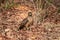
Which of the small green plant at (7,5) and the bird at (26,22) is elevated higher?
the small green plant at (7,5)

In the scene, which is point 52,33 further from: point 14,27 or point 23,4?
point 23,4

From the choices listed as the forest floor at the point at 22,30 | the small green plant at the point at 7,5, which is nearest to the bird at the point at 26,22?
the forest floor at the point at 22,30

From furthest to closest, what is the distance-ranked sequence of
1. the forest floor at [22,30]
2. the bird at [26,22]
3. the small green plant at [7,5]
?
the small green plant at [7,5]
the bird at [26,22]
the forest floor at [22,30]

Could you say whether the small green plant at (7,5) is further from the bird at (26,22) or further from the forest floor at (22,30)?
the bird at (26,22)

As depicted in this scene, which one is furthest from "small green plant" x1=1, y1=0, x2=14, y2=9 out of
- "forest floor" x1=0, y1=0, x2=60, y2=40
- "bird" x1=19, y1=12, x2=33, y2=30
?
"bird" x1=19, y1=12, x2=33, y2=30

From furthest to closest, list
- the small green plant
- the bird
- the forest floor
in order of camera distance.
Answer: the small green plant
the bird
the forest floor

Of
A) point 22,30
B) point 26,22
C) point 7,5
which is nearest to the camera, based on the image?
point 22,30

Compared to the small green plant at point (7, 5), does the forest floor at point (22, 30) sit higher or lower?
lower

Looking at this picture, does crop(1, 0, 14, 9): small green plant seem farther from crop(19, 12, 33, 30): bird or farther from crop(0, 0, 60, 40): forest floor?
crop(19, 12, 33, 30): bird

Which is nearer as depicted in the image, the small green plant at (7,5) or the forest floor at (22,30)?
the forest floor at (22,30)

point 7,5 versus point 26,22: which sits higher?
point 7,5

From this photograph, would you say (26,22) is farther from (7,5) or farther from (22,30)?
(7,5)

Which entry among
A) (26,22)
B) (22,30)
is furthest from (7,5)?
(22,30)

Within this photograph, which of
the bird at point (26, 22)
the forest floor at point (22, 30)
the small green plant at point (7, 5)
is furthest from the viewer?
the small green plant at point (7, 5)
